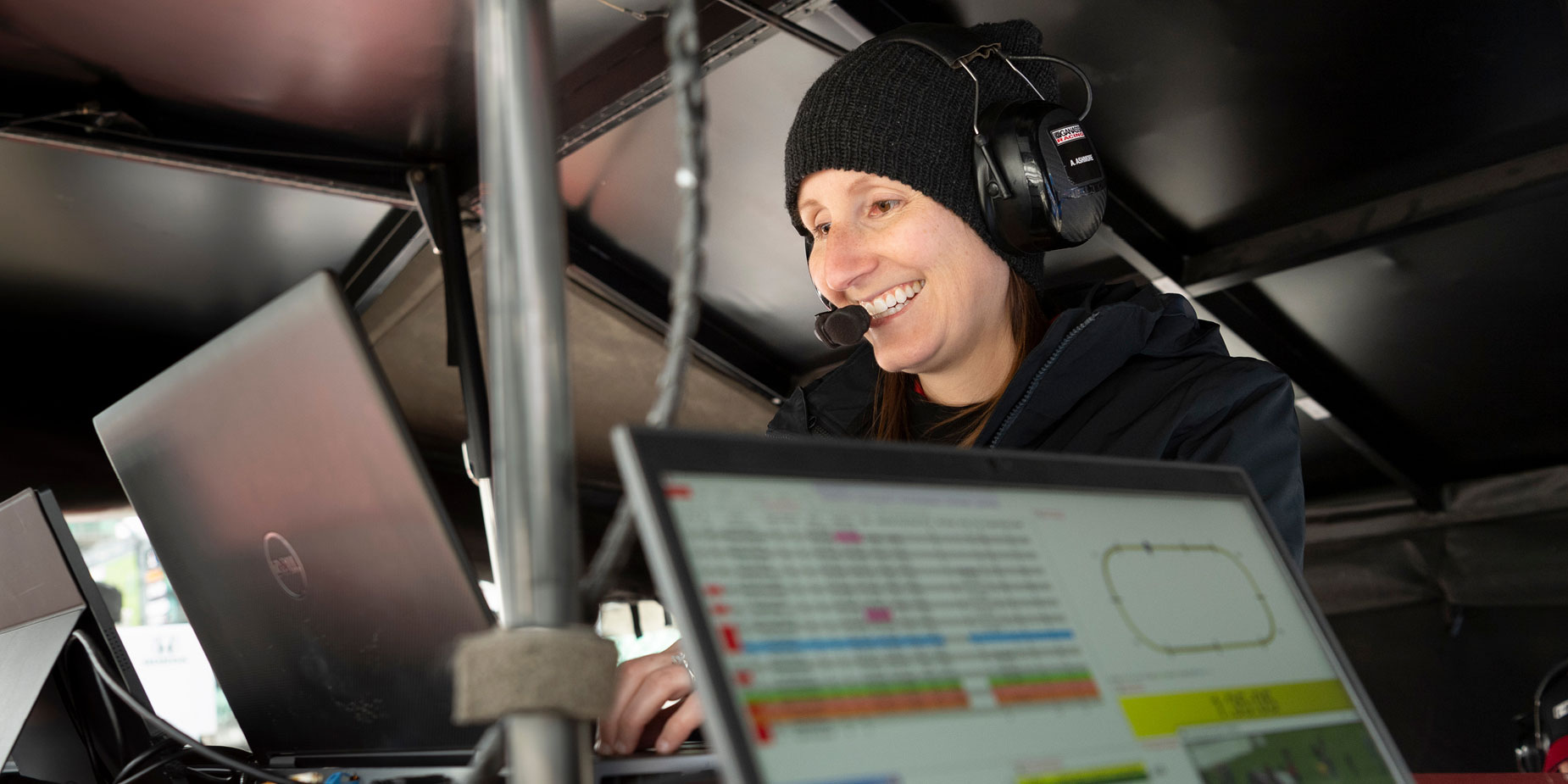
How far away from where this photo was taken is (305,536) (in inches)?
29.7

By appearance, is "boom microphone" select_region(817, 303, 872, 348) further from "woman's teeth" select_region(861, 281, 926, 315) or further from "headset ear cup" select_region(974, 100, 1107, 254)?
"headset ear cup" select_region(974, 100, 1107, 254)

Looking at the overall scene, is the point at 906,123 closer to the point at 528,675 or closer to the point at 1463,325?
the point at 528,675

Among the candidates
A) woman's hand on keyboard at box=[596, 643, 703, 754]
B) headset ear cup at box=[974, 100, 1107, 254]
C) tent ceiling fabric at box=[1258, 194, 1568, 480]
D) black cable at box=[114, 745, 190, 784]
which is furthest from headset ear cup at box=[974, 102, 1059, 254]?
tent ceiling fabric at box=[1258, 194, 1568, 480]

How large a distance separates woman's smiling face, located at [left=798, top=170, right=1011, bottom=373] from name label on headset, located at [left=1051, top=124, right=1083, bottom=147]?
152mm

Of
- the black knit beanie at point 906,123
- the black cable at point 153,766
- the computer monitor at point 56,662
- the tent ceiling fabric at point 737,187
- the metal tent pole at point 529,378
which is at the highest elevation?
the tent ceiling fabric at point 737,187

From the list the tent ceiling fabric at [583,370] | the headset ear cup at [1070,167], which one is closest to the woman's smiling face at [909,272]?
the headset ear cup at [1070,167]

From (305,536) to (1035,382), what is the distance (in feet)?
2.29

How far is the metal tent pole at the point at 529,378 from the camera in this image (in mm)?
320

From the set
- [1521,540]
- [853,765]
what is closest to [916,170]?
[853,765]

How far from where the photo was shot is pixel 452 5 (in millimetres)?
2014

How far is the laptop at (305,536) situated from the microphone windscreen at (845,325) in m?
0.61

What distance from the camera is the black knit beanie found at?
1.27 meters

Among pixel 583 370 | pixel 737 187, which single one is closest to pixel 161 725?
pixel 737 187

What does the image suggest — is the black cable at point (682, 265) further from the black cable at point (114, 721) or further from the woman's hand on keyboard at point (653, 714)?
the black cable at point (114, 721)
